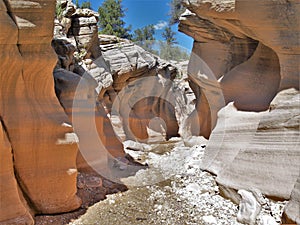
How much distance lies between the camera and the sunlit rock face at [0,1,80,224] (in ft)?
14.7

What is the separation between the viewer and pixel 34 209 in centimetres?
500

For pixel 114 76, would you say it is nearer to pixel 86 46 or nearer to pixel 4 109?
pixel 86 46

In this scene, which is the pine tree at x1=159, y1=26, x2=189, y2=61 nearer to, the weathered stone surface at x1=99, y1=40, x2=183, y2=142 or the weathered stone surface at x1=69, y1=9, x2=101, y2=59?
the weathered stone surface at x1=99, y1=40, x2=183, y2=142

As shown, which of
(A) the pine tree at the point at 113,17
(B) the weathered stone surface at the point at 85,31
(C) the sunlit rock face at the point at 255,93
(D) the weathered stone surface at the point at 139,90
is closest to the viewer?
(C) the sunlit rock face at the point at 255,93

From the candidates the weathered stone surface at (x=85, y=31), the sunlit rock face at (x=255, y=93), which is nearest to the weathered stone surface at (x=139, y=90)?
the weathered stone surface at (x=85, y=31)

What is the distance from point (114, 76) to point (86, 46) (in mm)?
1752

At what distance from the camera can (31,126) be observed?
194 inches

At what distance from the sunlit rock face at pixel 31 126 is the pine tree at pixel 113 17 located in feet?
52.2

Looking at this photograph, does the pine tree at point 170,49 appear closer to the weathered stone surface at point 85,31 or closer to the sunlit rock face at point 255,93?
the weathered stone surface at point 85,31

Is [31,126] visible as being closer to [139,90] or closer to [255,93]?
[255,93]

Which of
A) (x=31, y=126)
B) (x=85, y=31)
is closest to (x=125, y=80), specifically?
(x=85, y=31)

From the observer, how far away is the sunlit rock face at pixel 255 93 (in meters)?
5.21

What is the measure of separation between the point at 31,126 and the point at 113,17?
17.7m

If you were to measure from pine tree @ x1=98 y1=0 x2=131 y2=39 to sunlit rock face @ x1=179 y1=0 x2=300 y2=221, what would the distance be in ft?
41.8
